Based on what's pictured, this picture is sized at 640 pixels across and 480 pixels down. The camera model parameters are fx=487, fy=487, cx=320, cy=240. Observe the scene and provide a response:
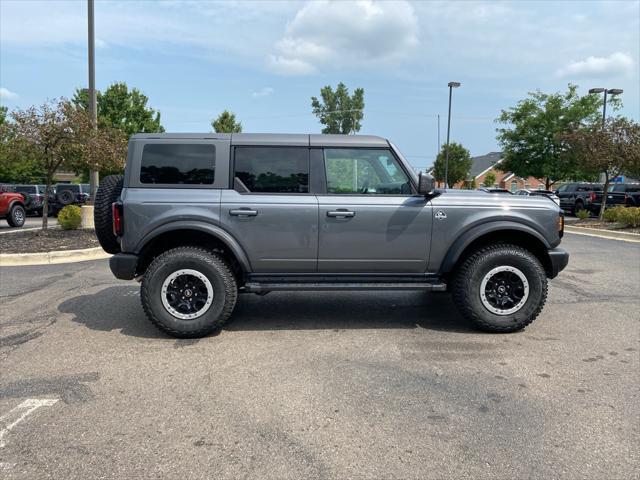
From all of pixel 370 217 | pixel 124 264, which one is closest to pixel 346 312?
pixel 370 217

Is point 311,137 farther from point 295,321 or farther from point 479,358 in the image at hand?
point 479,358

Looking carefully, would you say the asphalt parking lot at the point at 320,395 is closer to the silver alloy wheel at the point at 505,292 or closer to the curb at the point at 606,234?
the silver alloy wheel at the point at 505,292

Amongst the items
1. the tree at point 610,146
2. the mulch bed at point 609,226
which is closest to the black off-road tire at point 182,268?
the mulch bed at point 609,226

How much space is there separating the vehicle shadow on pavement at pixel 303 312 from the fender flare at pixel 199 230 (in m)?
0.92

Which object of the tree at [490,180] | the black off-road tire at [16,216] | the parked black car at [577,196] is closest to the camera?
the black off-road tire at [16,216]

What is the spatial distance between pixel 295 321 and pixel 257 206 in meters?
1.44

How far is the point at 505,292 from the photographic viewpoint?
4.97m

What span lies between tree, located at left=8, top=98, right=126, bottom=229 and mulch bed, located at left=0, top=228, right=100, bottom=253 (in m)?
1.08

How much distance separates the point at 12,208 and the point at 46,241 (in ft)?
21.8

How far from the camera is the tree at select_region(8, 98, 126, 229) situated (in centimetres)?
1038

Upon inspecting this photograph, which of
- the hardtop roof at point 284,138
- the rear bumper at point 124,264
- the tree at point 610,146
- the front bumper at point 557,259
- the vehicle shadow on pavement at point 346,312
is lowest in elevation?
the vehicle shadow on pavement at point 346,312

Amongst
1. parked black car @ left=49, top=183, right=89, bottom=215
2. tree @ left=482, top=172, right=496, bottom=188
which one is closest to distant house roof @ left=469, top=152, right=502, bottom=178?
tree @ left=482, top=172, right=496, bottom=188

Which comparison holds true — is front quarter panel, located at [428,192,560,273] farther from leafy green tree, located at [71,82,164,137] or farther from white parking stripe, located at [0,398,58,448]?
leafy green tree, located at [71,82,164,137]

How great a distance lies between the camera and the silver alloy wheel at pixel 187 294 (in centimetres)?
470
